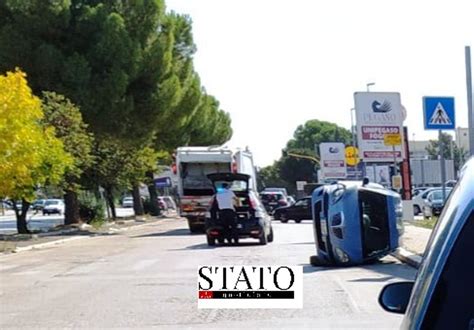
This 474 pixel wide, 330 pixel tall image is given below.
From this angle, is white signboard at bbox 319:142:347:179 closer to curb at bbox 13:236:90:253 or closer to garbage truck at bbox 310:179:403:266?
curb at bbox 13:236:90:253

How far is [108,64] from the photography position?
39438 mm

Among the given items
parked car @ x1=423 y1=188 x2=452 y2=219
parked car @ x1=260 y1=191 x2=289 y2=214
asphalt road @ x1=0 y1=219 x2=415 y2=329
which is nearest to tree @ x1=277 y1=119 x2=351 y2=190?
parked car @ x1=260 y1=191 x2=289 y2=214

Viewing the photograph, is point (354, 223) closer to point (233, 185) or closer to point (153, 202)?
point (233, 185)

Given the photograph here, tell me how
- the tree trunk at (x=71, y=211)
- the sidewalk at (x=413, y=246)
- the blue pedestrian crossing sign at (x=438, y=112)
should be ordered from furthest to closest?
the tree trunk at (x=71, y=211) < the sidewalk at (x=413, y=246) < the blue pedestrian crossing sign at (x=438, y=112)

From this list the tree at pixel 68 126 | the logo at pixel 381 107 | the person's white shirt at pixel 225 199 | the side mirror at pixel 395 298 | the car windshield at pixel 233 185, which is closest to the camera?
the side mirror at pixel 395 298

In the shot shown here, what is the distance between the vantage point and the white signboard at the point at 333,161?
4847 centimetres

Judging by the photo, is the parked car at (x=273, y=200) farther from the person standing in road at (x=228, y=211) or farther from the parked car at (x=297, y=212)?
the person standing in road at (x=228, y=211)

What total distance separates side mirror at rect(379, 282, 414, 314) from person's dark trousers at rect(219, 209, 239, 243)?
2093 cm

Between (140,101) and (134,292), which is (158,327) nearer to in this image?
(134,292)

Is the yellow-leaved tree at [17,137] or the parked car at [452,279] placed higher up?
the yellow-leaved tree at [17,137]

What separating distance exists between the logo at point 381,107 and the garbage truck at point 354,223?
8.88m

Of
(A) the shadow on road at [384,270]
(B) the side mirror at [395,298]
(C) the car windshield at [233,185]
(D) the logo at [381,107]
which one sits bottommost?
(A) the shadow on road at [384,270]

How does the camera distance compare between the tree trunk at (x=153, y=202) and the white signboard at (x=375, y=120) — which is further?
the tree trunk at (x=153, y=202)

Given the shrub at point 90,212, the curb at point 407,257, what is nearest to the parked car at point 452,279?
the curb at point 407,257
